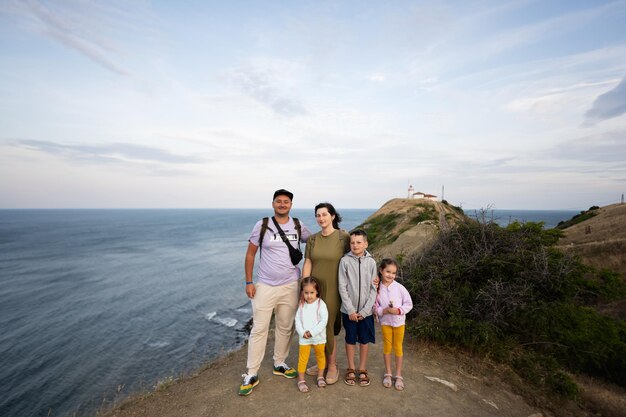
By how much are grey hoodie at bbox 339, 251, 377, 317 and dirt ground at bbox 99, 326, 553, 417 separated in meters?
1.28

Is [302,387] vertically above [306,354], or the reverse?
[306,354]

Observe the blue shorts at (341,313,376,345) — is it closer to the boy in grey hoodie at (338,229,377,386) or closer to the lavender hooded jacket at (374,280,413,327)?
the boy in grey hoodie at (338,229,377,386)

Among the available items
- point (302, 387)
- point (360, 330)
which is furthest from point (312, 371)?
point (360, 330)

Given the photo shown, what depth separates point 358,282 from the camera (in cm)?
439

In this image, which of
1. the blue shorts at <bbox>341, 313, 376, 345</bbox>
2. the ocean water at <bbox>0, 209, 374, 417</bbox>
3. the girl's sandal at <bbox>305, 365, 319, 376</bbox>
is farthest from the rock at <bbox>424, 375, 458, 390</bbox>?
the ocean water at <bbox>0, 209, 374, 417</bbox>

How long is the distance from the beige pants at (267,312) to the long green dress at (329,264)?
522 mm

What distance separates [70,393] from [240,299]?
11.3 m

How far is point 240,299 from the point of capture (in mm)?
21562

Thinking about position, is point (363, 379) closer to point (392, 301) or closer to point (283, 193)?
point (392, 301)

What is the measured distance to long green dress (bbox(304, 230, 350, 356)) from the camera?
4449 millimetres

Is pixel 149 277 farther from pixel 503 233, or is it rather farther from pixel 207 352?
pixel 503 233

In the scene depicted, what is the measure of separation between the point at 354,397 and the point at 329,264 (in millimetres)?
1978

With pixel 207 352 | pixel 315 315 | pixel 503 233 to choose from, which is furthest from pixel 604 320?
pixel 207 352

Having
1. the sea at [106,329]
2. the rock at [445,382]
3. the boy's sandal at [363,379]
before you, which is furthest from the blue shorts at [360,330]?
the sea at [106,329]
